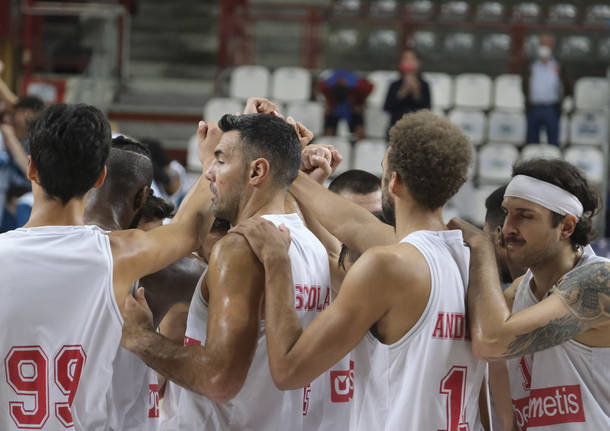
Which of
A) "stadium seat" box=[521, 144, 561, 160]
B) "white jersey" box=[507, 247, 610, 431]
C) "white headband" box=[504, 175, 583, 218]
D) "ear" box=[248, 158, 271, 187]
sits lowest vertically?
"white jersey" box=[507, 247, 610, 431]

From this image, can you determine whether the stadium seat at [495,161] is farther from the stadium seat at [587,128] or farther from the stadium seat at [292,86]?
the stadium seat at [292,86]

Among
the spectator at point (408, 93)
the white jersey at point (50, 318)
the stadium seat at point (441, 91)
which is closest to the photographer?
the white jersey at point (50, 318)

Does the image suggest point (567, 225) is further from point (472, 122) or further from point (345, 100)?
point (472, 122)

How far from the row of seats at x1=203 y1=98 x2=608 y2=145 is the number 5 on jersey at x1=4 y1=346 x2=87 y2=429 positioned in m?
11.2

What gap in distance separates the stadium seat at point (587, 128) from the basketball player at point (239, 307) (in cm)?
1157

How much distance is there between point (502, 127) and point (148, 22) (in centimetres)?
804

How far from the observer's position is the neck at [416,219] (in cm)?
312

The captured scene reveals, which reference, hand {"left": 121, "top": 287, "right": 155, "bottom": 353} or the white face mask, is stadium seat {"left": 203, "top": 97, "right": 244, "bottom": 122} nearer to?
the white face mask

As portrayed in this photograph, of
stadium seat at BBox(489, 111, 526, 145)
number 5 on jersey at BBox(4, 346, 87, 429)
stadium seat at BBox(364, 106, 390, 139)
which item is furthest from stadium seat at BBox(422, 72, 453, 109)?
number 5 on jersey at BBox(4, 346, 87, 429)

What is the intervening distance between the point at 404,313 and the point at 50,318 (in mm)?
1172

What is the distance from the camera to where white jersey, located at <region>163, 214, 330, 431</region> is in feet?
10.3

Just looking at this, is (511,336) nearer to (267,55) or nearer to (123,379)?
(123,379)

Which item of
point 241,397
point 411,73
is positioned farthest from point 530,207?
point 411,73

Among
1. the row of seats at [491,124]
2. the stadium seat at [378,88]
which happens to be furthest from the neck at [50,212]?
the stadium seat at [378,88]
